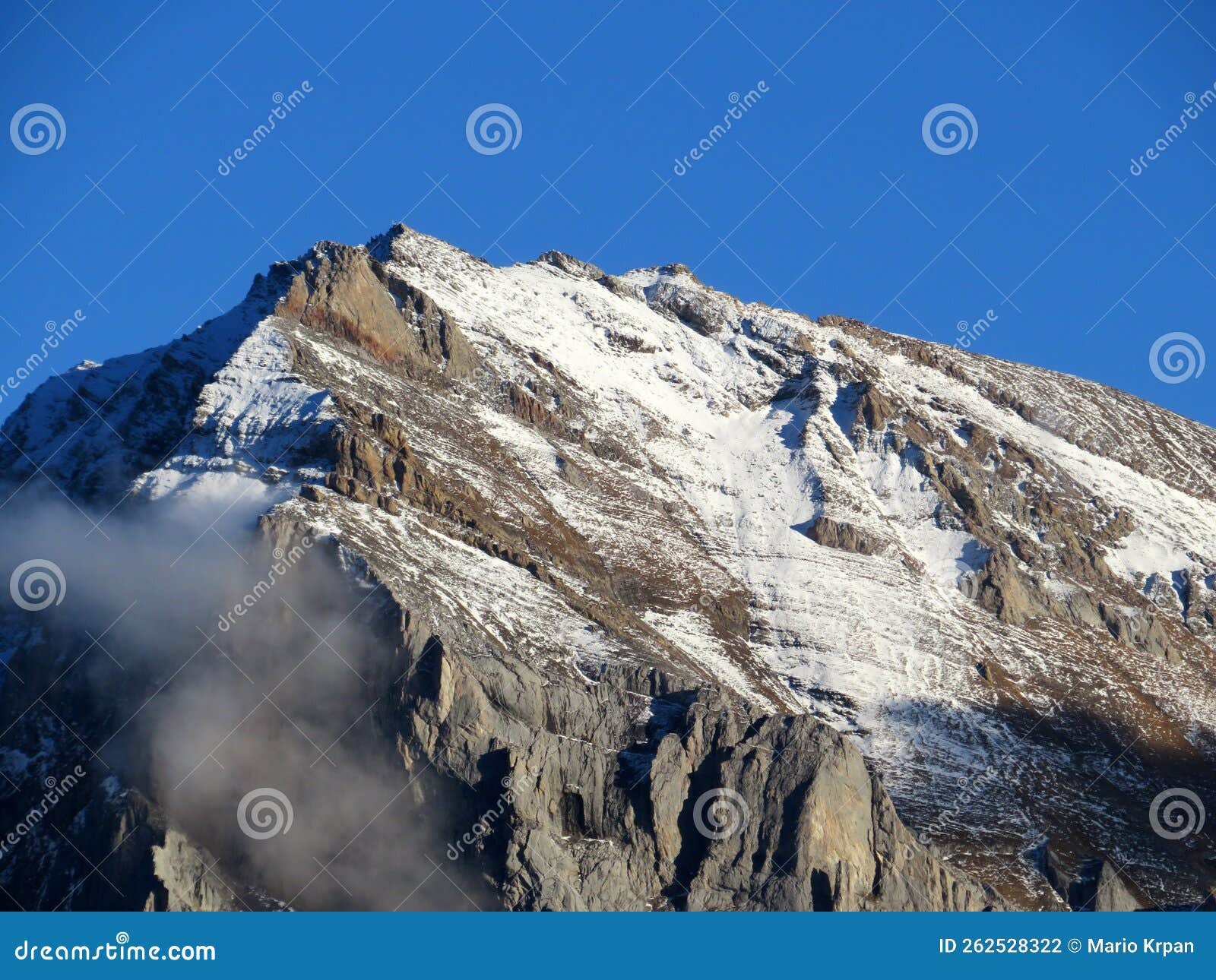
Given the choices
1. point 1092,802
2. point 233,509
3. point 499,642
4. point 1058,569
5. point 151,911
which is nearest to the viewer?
point 151,911

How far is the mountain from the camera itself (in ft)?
387


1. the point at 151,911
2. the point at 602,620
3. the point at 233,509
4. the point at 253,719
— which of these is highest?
the point at 602,620

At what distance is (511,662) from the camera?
126938mm

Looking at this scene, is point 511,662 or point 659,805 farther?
point 511,662

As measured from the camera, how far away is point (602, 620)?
486 feet

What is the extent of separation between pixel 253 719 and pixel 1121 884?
196 ft

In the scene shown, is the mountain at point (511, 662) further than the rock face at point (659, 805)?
Yes

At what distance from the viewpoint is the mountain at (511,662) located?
118000mm

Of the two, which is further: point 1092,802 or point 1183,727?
point 1183,727

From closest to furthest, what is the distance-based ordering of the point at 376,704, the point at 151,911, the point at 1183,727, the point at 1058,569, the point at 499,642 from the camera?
the point at 151,911 → the point at 376,704 → the point at 499,642 → the point at 1183,727 → the point at 1058,569

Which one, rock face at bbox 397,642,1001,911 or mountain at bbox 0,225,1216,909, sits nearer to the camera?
rock face at bbox 397,642,1001,911

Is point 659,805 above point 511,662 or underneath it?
underneath

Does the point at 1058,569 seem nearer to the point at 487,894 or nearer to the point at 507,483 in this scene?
the point at 507,483

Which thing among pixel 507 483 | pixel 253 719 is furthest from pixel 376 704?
pixel 507 483
